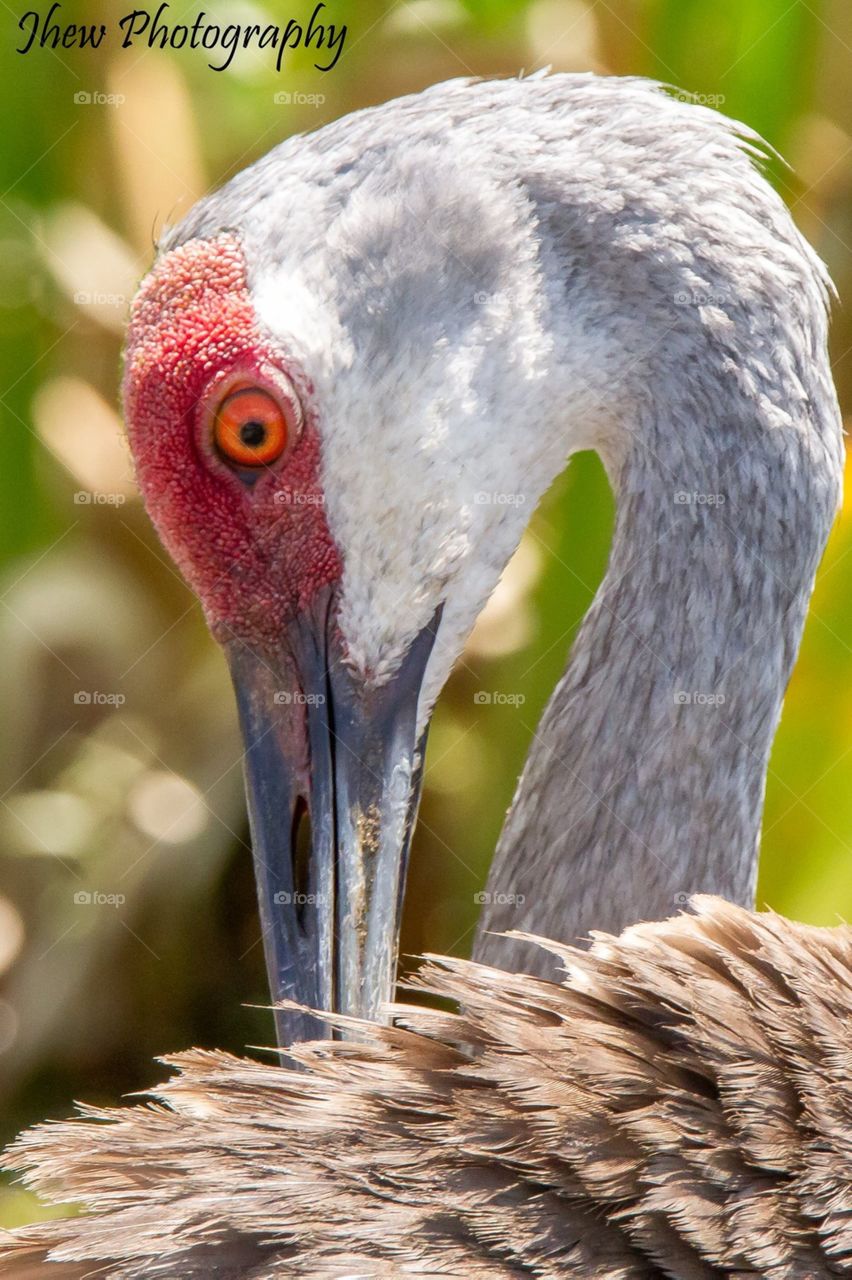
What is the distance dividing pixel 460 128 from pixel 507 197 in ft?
0.29

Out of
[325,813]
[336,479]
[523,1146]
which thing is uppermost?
[336,479]

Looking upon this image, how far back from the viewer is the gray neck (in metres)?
1.46

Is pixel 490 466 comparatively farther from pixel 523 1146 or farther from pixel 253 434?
pixel 523 1146

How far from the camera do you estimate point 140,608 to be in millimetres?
2512

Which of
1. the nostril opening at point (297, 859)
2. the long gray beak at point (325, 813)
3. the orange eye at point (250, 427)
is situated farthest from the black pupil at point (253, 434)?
the nostril opening at point (297, 859)

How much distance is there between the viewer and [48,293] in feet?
8.15

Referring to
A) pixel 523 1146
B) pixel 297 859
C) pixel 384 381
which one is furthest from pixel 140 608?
pixel 523 1146

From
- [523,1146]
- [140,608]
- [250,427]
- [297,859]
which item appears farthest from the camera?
[140,608]

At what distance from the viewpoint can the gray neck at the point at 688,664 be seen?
4.79 feet

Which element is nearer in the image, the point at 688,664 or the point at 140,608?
the point at 688,664

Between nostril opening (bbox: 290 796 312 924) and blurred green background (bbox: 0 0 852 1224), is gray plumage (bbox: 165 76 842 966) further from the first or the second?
blurred green background (bbox: 0 0 852 1224)

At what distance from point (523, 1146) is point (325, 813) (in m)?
0.53

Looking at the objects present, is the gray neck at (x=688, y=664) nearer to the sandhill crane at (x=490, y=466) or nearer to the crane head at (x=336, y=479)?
the sandhill crane at (x=490, y=466)

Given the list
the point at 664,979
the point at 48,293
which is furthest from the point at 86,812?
the point at 664,979
